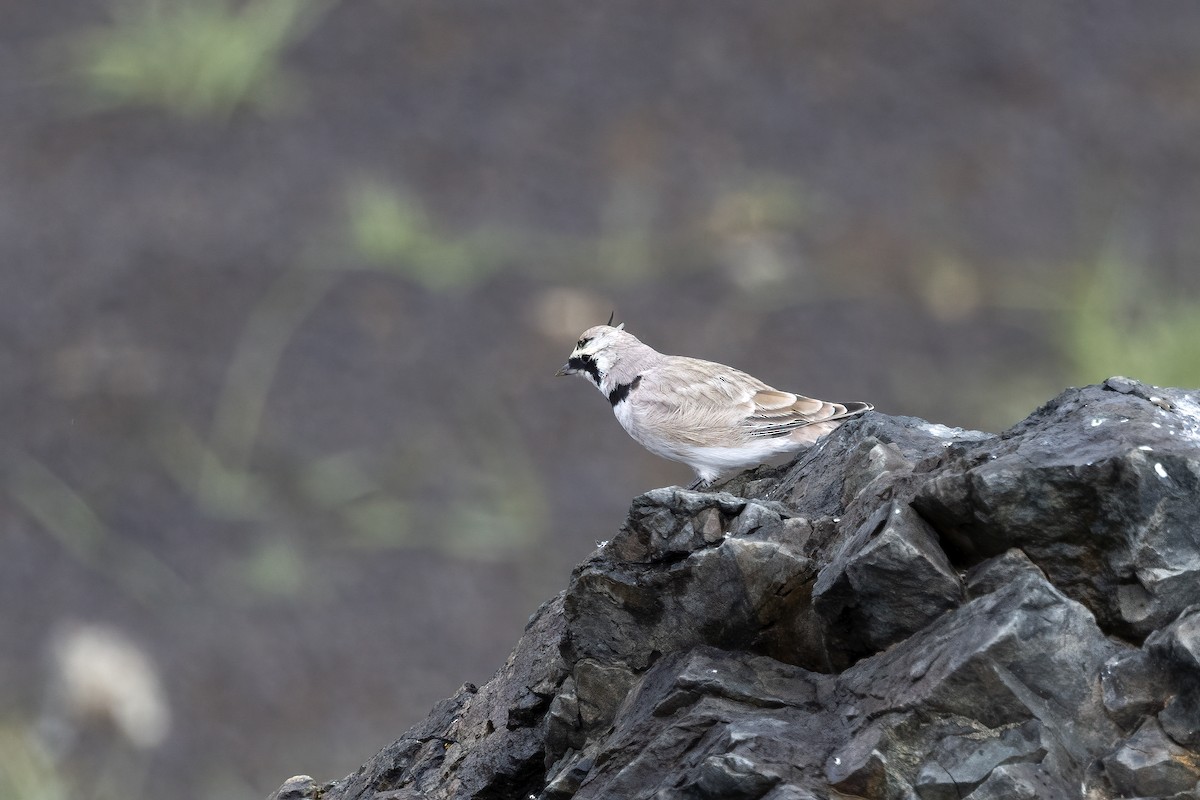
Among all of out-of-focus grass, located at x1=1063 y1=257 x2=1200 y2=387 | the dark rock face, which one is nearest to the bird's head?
the dark rock face

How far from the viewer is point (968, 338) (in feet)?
34.9

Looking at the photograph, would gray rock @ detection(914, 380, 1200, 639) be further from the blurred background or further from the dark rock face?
the blurred background

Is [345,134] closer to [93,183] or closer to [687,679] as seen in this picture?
[93,183]

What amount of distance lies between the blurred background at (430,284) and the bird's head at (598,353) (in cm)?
192

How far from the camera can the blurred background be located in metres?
9.12

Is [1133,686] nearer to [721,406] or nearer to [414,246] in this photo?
[721,406]

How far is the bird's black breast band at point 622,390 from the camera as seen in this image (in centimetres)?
772

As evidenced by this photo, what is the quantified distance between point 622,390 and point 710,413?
61 cm

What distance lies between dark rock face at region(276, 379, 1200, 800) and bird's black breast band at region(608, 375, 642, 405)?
3.12 metres

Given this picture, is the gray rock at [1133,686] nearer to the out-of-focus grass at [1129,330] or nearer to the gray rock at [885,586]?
the gray rock at [885,586]

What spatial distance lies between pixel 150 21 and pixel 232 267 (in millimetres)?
2399

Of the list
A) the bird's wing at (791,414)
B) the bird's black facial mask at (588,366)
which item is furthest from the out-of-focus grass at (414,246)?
the bird's wing at (791,414)

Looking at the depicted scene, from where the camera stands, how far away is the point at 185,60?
1148 centimetres


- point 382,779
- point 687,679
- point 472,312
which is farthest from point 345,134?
point 687,679
